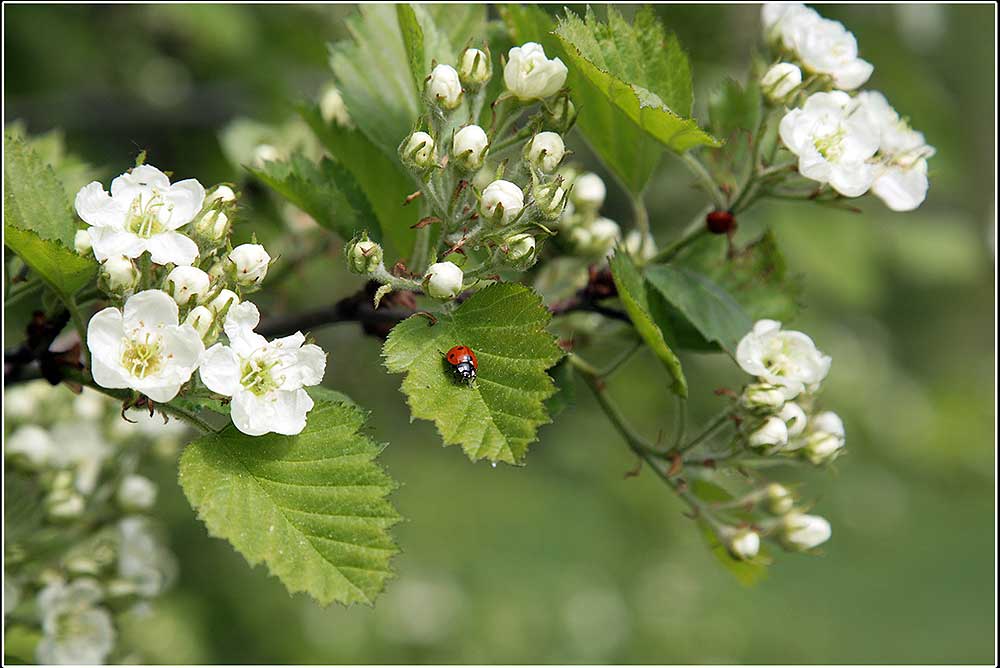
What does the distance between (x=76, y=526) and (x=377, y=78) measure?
1.04m

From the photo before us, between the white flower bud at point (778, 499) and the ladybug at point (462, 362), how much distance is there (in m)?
0.68

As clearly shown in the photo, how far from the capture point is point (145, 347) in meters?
1.23

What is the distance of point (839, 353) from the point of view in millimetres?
5383

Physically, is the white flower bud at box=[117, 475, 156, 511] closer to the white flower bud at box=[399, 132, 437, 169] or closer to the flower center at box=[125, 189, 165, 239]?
the flower center at box=[125, 189, 165, 239]

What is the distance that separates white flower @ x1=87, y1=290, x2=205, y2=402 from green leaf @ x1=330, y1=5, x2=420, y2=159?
0.52 metres

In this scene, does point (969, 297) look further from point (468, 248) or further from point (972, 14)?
point (468, 248)

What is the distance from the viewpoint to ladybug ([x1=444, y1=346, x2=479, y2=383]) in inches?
51.8

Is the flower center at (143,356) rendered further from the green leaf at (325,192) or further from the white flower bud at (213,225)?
the green leaf at (325,192)

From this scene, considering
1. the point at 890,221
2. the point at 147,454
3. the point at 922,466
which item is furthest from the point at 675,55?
the point at 922,466

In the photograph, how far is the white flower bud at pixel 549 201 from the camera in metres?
1.32

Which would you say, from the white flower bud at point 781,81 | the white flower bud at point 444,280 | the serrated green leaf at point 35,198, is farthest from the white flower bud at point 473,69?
the serrated green leaf at point 35,198

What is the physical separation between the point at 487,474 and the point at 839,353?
106 inches

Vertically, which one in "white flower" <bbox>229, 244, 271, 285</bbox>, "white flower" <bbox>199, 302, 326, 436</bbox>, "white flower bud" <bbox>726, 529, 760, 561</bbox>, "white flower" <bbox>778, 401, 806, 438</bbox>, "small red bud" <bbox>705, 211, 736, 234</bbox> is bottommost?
"white flower bud" <bbox>726, 529, 760, 561</bbox>

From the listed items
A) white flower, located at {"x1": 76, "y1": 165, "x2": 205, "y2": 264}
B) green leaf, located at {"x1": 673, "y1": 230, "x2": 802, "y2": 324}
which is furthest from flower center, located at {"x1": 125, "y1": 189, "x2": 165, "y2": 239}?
green leaf, located at {"x1": 673, "y1": 230, "x2": 802, "y2": 324}
